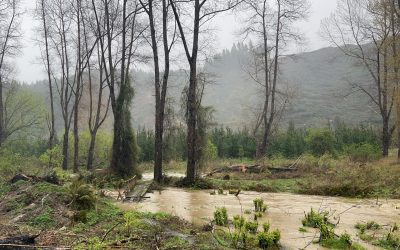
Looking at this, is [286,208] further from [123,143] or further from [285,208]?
[123,143]

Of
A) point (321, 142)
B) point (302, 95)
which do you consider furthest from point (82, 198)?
point (302, 95)

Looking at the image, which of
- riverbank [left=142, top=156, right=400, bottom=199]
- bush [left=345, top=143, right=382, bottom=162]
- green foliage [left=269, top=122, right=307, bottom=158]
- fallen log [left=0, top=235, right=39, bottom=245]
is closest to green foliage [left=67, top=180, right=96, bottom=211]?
fallen log [left=0, top=235, right=39, bottom=245]

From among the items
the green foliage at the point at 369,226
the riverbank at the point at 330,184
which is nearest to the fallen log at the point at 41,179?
the riverbank at the point at 330,184

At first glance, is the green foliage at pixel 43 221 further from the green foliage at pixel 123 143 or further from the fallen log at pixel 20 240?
the green foliage at pixel 123 143

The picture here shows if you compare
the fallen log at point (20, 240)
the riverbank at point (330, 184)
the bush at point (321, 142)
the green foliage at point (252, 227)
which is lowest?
the riverbank at point (330, 184)

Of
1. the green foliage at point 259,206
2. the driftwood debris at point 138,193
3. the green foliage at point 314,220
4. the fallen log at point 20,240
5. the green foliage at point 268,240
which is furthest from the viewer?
the driftwood debris at point 138,193

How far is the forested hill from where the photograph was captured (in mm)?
103875

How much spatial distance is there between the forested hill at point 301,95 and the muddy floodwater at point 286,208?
73.7 meters

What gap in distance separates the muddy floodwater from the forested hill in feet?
242

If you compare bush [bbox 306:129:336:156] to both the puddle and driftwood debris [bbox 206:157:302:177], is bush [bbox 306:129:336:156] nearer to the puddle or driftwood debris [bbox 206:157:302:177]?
driftwood debris [bbox 206:157:302:177]

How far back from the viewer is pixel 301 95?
384 feet

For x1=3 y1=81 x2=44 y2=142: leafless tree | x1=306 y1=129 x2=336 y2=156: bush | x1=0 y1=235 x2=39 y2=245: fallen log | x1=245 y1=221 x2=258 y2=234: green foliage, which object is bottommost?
x1=245 y1=221 x2=258 y2=234: green foliage

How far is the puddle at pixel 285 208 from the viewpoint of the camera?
7.85 meters

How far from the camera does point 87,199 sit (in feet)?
30.1
